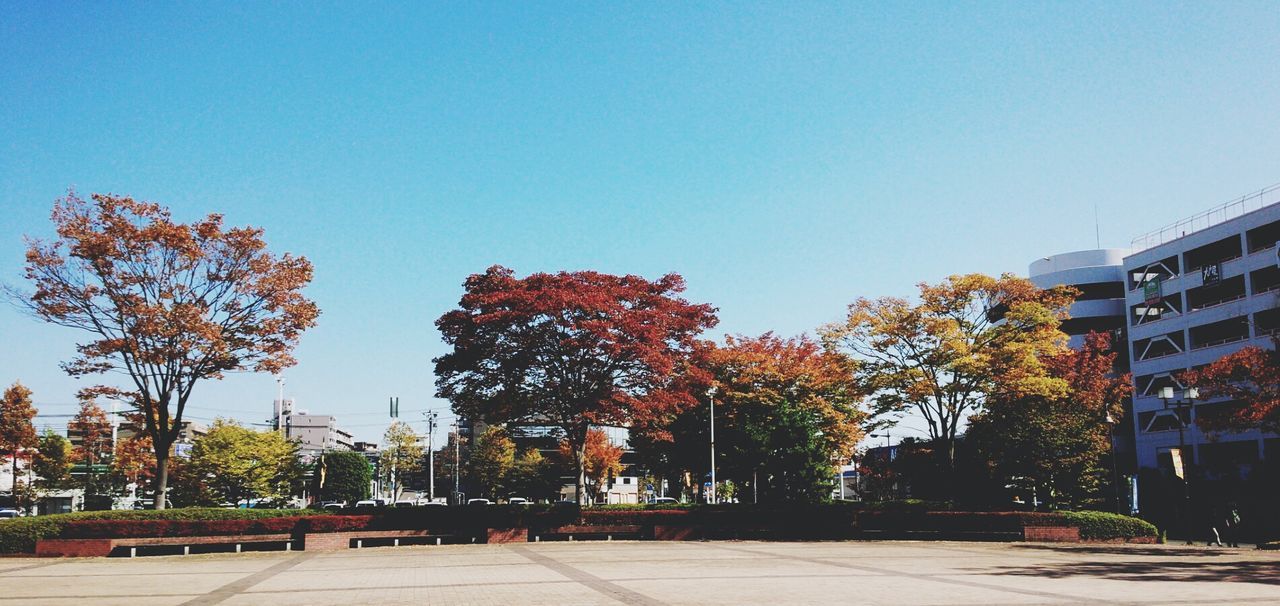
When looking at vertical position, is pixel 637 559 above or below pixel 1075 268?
below

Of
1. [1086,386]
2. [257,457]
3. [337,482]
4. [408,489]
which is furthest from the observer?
[408,489]

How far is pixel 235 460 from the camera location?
56062 millimetres

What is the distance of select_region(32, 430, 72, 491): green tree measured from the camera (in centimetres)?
5706

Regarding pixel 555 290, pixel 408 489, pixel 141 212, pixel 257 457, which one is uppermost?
pixel 141 212

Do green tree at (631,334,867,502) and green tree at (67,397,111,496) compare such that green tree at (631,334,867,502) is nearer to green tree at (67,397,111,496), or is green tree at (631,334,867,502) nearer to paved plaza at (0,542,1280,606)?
paved plaza at (0,542,1280,606)

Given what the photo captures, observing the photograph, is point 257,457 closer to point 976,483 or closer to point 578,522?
point 578,522

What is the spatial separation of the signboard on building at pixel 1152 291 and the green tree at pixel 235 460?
191ft

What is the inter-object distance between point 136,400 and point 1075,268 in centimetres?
5966

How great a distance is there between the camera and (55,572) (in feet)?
66.9

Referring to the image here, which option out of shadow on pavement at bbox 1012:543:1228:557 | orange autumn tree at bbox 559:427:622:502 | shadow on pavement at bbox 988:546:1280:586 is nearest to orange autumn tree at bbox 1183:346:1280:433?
shadow on pavement at bbox 1012:543:1228:557

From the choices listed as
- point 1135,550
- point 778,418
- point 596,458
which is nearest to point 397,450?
point 596,458

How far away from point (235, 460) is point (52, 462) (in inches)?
505

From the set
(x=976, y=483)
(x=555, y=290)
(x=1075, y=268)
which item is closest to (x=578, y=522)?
(x=555, y=290)

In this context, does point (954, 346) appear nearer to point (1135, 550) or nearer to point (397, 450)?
point (1135, 550)
